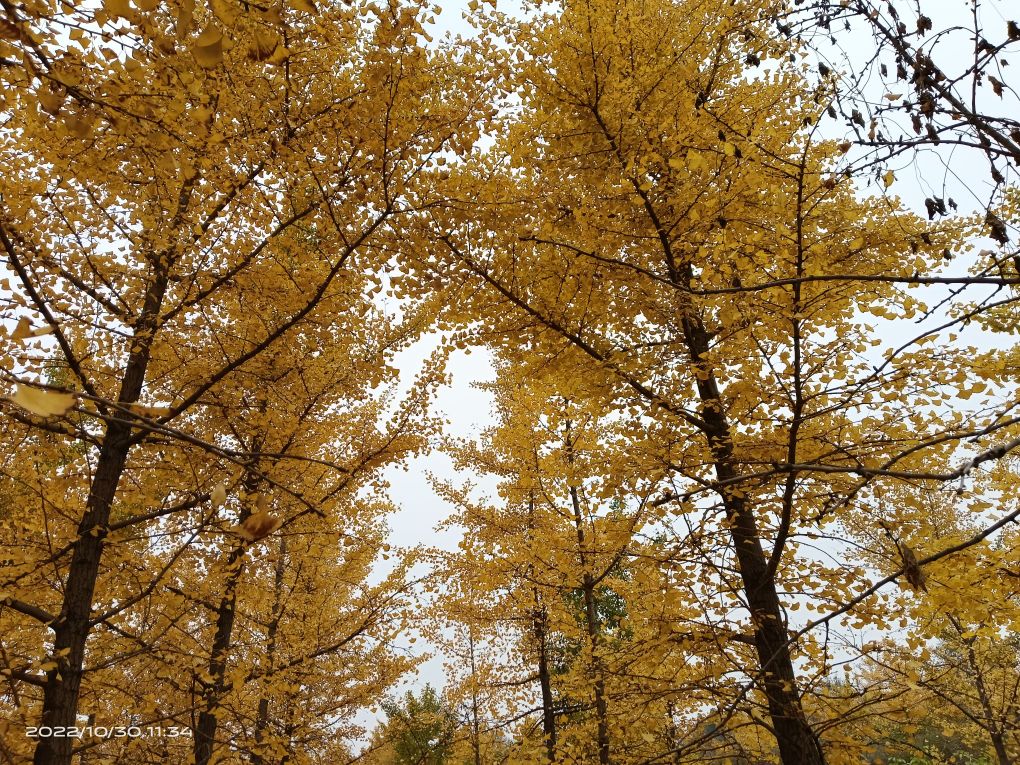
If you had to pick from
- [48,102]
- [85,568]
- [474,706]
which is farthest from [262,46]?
[474,706]

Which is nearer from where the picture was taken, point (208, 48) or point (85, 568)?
point (208, 48)

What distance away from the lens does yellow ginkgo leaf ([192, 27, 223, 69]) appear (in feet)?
3.92

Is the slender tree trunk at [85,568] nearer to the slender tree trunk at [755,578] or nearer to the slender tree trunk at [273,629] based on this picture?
the slender tree trunk at [273,629]

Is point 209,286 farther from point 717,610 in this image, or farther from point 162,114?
point 717,610

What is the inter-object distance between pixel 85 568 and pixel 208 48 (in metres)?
3.43

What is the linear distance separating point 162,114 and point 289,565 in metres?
6.94

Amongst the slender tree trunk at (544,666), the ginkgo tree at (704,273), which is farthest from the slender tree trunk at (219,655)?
the slender tree trunk at (544,666)

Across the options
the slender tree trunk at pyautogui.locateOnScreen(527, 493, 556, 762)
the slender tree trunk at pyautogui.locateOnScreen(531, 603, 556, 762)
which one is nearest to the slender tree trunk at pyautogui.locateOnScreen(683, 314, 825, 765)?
the slender tree trunk at pyautogui.locateOnScreen(527, 493, 556, 762)

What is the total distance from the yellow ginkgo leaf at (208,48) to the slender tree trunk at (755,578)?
2774mm

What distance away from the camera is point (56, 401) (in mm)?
789

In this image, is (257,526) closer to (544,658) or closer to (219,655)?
(219,655)

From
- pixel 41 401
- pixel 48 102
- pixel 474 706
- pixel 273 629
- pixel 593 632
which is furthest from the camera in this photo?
pixel 474 706

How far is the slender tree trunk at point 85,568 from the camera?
3002mm

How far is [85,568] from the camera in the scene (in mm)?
3328
